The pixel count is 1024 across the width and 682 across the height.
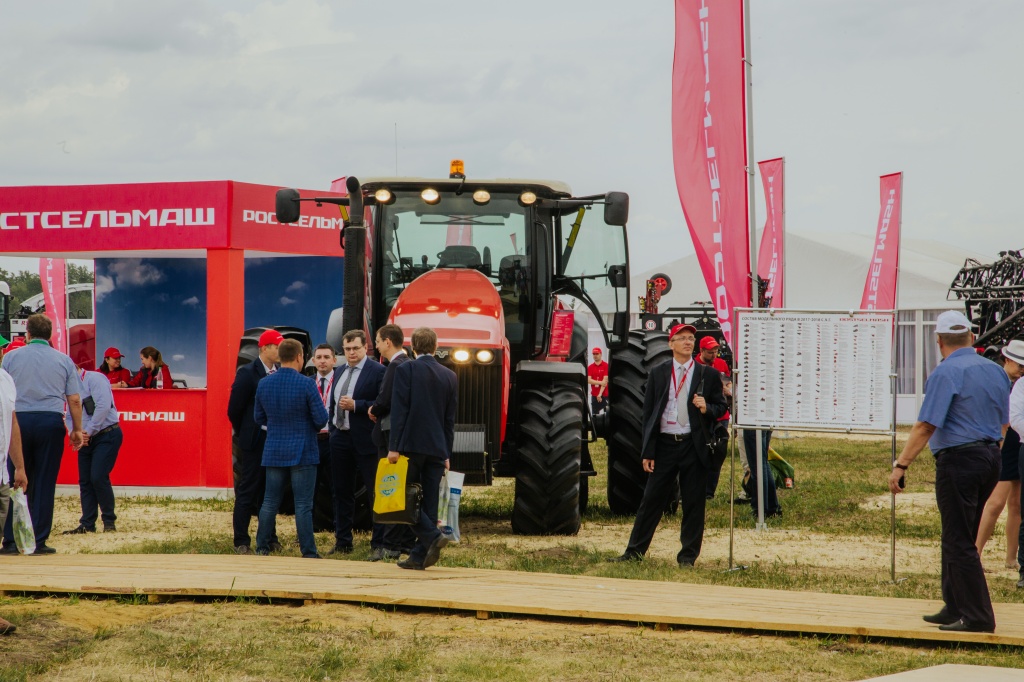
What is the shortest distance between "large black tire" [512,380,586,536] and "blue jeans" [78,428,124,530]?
360 cm

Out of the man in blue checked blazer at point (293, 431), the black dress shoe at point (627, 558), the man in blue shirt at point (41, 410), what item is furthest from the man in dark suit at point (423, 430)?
the man in blue shirt at point (41, 410)

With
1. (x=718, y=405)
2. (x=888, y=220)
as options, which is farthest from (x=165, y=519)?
(x=888, y=220)

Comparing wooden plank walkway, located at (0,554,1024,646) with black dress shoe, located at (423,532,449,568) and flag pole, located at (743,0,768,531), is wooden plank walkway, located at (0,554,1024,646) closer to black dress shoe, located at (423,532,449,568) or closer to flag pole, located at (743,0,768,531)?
black dress shoe, located at (423,532,449,568)

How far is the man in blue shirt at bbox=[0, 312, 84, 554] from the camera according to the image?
853 cm

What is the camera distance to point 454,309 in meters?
9.44

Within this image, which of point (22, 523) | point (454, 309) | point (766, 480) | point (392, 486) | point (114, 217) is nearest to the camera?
point (392, 486)

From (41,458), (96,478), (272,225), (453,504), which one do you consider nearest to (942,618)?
(453,504)

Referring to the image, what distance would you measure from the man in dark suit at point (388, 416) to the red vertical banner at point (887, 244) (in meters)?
11.2

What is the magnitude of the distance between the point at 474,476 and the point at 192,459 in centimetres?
518

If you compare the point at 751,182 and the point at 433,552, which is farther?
the point at 751,182

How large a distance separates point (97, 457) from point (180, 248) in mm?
3281

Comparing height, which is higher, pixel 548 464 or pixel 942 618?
pixel 548 464

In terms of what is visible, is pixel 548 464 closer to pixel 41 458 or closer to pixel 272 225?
pixel 41 458

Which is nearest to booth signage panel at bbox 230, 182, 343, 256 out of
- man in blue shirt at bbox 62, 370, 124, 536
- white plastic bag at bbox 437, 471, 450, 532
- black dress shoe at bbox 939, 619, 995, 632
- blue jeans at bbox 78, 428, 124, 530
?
man in blue shirt at bbox 62, 370, 124, 536
